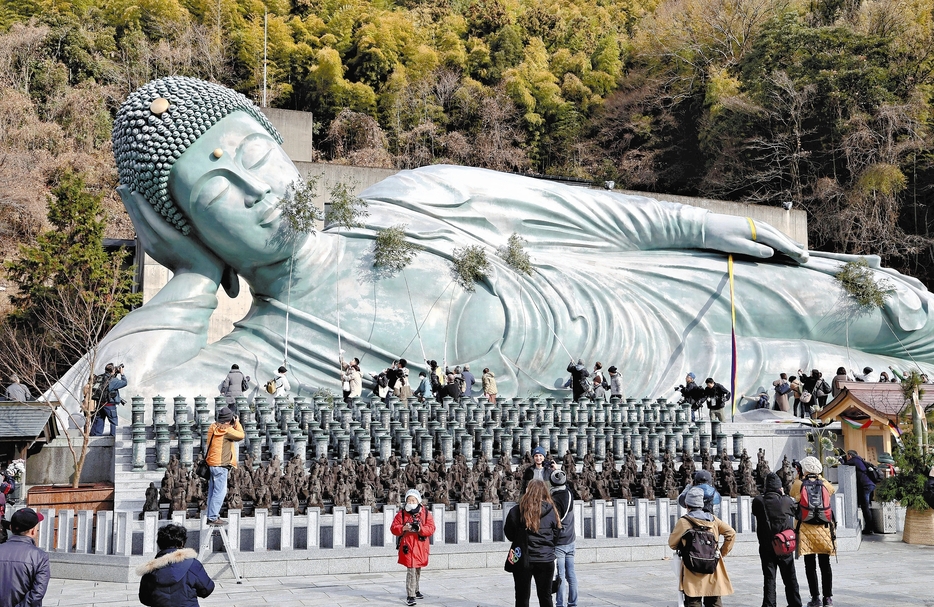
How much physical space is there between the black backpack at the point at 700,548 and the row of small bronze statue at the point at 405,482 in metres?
3.67

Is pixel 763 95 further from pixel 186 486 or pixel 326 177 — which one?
pixel 186 486

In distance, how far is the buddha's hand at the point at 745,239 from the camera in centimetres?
1714

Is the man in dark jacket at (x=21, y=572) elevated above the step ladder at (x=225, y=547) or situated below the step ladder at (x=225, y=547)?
above

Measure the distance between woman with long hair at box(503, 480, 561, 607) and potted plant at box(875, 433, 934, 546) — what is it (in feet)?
19.7

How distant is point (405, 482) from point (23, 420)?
172 inches

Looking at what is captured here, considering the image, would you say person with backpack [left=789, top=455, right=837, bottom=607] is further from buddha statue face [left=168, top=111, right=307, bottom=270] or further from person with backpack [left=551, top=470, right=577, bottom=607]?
buddha statue face [left=168, top=111, right=307, bottom=270]

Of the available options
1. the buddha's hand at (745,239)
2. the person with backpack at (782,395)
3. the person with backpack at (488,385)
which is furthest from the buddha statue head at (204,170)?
the person with backpack at (782,395)

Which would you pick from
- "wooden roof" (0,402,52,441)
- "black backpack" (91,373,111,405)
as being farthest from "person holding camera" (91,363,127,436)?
"wooden roof" (0,402,52,441)

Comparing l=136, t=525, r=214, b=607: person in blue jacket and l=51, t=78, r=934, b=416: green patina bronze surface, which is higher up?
l=51, t=78, r=934, b=416: green patina bronze surface

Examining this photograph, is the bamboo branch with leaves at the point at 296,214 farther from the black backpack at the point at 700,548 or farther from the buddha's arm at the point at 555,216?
the black backpack at the point at 700,548

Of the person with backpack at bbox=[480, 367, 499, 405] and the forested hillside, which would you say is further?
the forested hillside

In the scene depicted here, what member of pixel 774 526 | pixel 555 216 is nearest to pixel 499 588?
pixel 774 526

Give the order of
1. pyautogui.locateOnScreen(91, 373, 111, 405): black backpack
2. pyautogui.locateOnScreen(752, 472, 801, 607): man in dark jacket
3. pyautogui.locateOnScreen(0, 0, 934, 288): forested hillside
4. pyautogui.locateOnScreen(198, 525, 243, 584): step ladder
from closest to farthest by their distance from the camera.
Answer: pyautogui.locateOnScreen(752, 472, 801, 607): man in dark jacket
pyautogui.locateOnScreen(198, 525, 243, 584): step ladder
pyautogui.locateOnScreen(91, 373, 111, 405): black backpack
pyautogui.locateOnScreen(0, 0, 934, 288): forested hillside

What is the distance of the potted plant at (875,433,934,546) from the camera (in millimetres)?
10227
